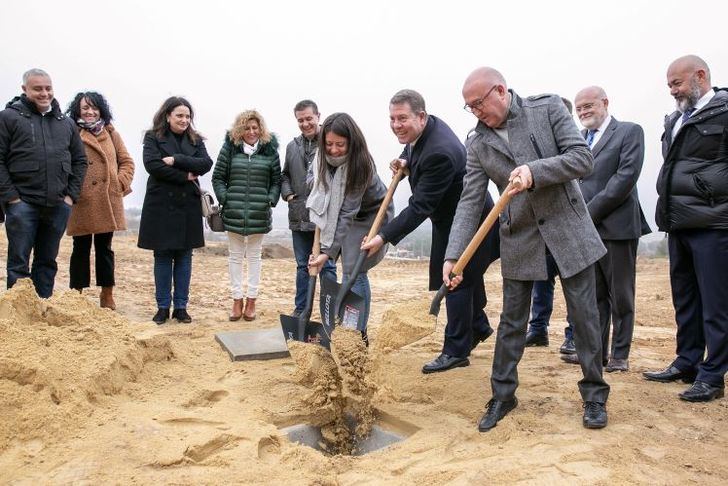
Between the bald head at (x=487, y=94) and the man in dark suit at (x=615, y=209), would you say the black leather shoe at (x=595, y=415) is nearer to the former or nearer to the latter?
the man in dark suit at (x=615, y=209)

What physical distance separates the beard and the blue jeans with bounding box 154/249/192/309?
13.4ft

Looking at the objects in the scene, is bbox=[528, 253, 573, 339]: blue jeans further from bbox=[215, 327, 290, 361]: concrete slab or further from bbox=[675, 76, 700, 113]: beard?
bbox=[215, 327, 290, 361]: concrete slab

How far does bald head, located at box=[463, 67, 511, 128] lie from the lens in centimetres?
303

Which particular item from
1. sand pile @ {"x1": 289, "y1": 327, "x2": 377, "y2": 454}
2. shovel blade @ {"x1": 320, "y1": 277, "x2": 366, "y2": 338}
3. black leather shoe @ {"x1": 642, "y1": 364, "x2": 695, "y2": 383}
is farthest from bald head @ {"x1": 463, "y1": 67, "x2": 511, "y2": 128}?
black leather shoe @ {"x1": 642, "y1": 364, "x2": 695, "y2": 383}

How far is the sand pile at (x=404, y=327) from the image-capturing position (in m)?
3.55

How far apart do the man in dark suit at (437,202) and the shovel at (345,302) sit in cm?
16

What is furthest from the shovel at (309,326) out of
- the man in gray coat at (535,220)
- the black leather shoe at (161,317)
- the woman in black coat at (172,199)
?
the black leather shoe at (161,317)

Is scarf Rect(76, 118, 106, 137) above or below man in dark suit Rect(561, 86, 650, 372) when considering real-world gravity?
above

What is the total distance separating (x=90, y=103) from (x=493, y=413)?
4.46 metres

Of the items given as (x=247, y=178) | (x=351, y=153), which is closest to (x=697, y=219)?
(x=351, y=153)

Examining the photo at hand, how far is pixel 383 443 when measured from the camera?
3424mm

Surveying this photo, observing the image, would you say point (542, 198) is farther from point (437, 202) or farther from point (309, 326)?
point (309, 326)

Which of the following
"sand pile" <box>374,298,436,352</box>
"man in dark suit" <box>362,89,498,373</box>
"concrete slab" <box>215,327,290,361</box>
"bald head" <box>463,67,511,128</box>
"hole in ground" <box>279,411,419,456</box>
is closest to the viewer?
"bald head" <box>463,67,511,128</box>

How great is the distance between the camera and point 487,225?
10.1ft
